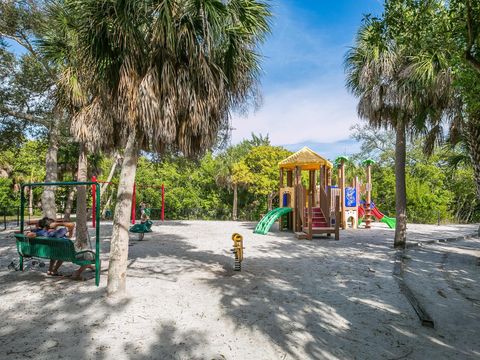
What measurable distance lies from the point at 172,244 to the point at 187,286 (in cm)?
584

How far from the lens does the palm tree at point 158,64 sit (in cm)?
538

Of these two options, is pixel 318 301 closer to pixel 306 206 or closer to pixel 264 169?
pixel 306 206

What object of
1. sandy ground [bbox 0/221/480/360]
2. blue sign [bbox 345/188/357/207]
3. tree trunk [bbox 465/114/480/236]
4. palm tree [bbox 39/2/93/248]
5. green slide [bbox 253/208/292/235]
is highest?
palm tree [bbox 39/2/93/248]

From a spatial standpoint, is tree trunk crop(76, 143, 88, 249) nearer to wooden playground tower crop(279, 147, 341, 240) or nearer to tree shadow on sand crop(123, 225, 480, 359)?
tree shadow on sand crop(123, 225, 480, 359)

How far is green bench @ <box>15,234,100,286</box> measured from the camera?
6172 mm

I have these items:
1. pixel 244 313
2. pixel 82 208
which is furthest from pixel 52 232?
pixel 244 313

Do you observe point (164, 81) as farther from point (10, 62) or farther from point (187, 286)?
point (10, 62)

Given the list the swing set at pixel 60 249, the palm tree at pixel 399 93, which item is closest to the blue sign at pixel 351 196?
the palm tree at pixel 399 93

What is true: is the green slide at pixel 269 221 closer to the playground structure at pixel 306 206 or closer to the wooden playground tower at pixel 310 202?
the playground structure at pixel 306 206

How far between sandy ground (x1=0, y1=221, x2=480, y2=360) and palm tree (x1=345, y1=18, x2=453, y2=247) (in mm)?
4676

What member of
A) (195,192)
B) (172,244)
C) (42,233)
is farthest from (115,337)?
(195,192)

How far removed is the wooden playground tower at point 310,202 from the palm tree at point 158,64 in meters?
8.63

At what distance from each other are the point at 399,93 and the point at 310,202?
17.3 feet

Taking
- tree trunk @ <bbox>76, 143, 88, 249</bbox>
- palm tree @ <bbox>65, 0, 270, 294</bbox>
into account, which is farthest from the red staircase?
palm tree @ <bbox>65, 0, 270, 294</bbox>
